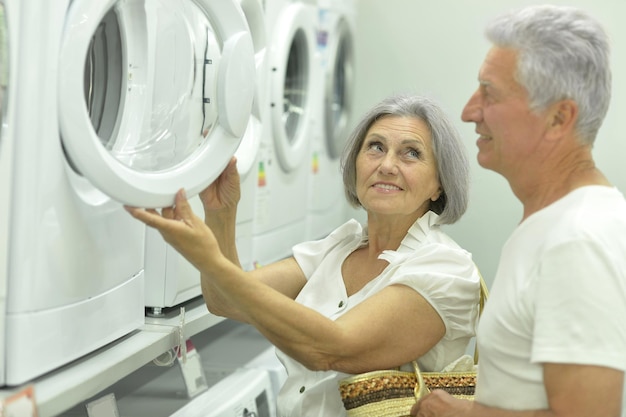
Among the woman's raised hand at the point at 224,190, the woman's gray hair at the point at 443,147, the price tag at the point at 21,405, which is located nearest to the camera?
the price tag at the point at 21,405

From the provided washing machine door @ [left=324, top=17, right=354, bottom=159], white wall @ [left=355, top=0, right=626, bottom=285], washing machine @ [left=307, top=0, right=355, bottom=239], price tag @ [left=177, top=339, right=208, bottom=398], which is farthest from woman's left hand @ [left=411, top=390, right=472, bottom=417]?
white wall @ [left=355, top=0, right=626, bottom=285]

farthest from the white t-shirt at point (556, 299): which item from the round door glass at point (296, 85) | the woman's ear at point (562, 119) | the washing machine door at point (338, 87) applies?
the washing machine door at point (338, 87)

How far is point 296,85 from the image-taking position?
10.6 feet

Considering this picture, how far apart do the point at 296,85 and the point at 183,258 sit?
1.37 metres

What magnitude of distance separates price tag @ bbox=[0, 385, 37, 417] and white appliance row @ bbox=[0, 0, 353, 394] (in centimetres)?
7

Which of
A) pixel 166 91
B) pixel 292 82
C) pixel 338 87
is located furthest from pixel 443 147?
pixel 338 87

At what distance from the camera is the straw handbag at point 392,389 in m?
1.54

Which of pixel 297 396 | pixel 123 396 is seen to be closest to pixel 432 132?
pixel 297 396

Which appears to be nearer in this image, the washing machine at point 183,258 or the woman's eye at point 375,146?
the woman's eye at point 375,146

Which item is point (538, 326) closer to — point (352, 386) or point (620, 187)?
point (352, 386)

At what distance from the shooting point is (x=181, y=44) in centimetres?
170

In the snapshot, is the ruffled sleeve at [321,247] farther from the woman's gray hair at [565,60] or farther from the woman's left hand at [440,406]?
the woman's gray hair at [565,60]

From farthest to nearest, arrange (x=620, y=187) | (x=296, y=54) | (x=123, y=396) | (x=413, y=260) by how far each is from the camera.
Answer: (x=620, y=187)
(x=296, y=54)
(x=123, y=396)
(x=413, y=260)

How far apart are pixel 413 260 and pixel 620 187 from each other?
8.14ft
